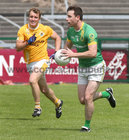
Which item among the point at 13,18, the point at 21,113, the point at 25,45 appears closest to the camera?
the point at 25,45

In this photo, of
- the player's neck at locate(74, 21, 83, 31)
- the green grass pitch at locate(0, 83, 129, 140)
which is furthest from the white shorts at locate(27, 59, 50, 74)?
the player's neck at locate(74, 21, 83, 31)

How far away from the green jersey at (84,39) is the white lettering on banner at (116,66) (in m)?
11.3

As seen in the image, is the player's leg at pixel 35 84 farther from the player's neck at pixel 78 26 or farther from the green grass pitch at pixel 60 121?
the player's neck at pixel 78 26

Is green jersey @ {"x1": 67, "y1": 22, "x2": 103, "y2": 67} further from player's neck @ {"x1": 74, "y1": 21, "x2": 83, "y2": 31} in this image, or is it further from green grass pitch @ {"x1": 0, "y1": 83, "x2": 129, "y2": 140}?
green grass pitch @ {"x1": 0, "y1": 83, "x2": 129, "y2": 140}

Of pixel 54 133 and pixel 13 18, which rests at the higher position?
pixel 13 18

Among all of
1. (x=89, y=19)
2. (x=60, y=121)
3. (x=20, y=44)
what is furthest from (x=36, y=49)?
(x=89, y=19)

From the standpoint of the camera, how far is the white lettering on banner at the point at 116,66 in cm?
1991

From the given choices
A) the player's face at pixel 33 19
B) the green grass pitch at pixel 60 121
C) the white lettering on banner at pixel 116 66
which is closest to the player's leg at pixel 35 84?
the green grass pitch at pixel 60 121

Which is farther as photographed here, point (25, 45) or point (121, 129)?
point (25, 45)

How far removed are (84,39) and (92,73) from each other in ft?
2.06

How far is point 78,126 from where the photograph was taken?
29.8ft

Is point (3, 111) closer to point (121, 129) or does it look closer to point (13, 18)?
point (121, 129)

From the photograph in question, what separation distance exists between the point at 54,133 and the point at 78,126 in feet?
3.17

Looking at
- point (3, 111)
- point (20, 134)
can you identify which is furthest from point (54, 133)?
point (3, 111)
